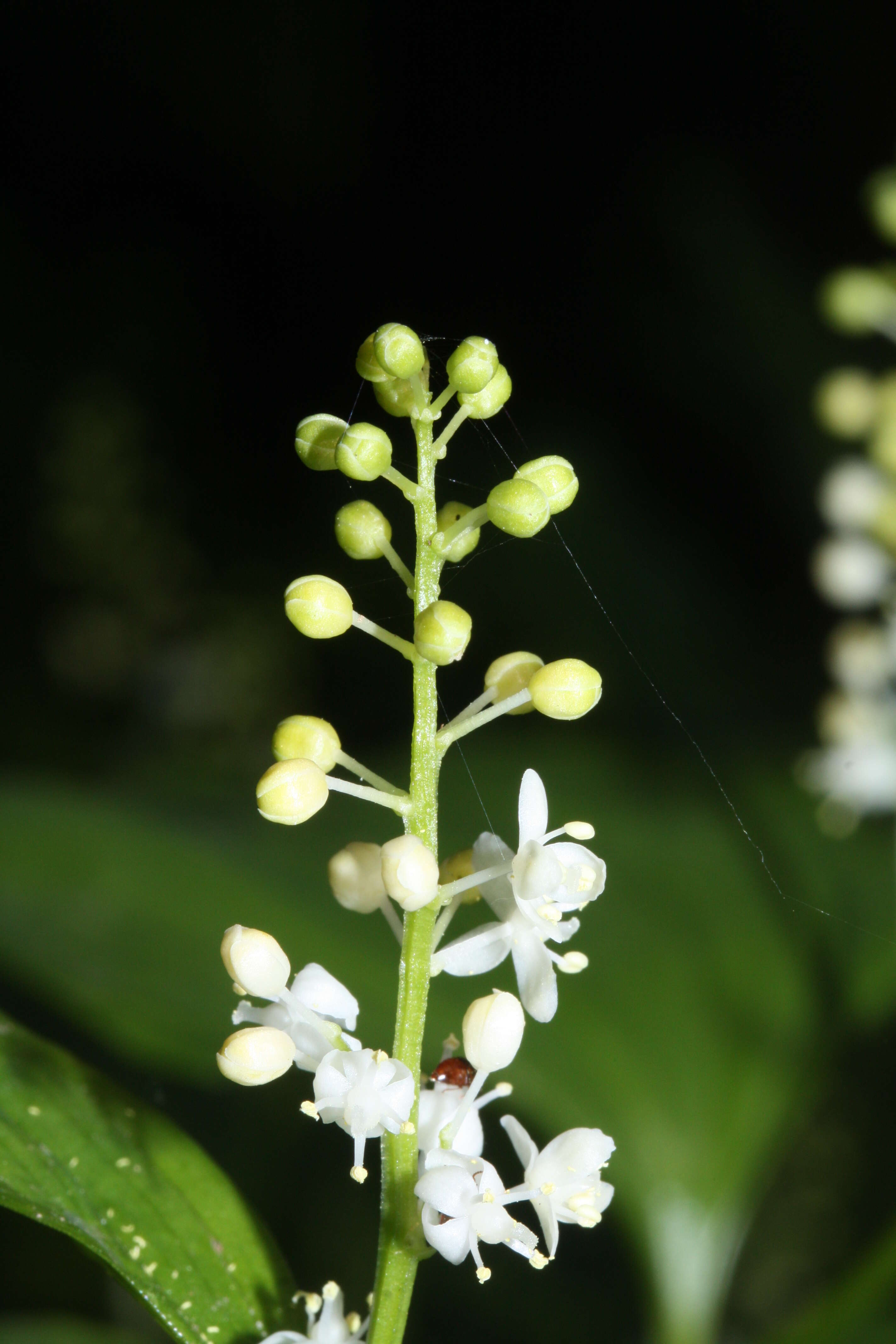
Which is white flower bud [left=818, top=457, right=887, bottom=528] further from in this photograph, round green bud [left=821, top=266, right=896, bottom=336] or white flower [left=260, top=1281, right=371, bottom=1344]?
white flower [left=260, top=1281, right=371, bottom=1344]

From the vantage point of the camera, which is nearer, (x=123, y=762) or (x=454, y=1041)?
(x=454, y=1041)

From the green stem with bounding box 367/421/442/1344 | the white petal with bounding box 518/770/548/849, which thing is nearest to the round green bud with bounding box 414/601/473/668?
the green stem with bounding box 367/421/442/1344

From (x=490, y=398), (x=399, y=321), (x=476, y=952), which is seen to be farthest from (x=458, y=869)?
(x=399, y=321)

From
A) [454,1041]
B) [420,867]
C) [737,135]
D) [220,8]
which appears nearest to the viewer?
[420,867]

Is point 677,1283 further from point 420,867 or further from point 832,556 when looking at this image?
point 420,867

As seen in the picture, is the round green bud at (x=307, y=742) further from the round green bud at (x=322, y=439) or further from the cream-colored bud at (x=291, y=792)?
the round green bud at (x=322, y=439)

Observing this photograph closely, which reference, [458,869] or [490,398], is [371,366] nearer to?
[490,398]

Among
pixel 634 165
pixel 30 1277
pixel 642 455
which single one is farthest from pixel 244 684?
pixel 634 165

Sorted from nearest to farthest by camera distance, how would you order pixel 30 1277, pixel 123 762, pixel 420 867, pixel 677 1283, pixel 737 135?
pixel 420 867 → pixel 677 1283 → pixel 30 1277 → pixel 123 762 → pixel 737 135
